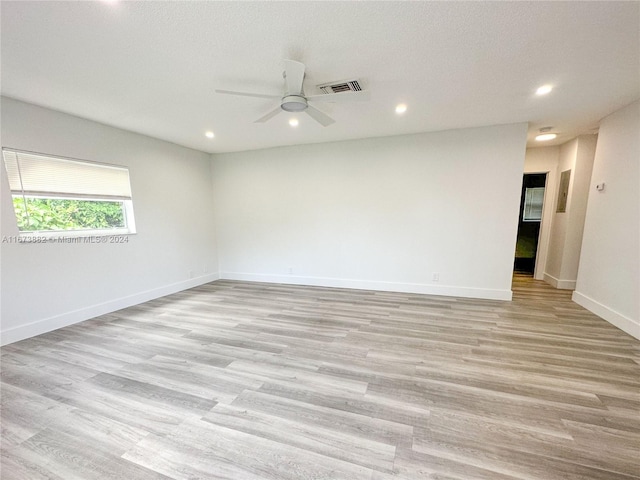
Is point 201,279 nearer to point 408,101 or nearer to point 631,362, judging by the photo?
point 408,101

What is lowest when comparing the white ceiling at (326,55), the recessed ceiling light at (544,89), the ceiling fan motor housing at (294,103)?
the ceiling fan motor housing at (294,103)

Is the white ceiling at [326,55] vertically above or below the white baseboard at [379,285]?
above

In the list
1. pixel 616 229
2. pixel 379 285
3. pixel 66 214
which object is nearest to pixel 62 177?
pixel 66 214

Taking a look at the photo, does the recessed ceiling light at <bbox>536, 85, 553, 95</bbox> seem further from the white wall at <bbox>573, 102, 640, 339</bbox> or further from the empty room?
the white wall at <bbox>573, 102, 640, 339</bbox>

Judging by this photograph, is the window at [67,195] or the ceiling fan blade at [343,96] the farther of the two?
the window at [67,195]

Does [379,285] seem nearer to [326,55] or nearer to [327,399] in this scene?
[327,399]

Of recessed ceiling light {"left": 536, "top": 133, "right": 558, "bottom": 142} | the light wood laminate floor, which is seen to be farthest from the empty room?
recessed ceiling light {"left": 536, "top": 133, "right": 558, "bottom": 142}

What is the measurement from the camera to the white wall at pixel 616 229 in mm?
2824

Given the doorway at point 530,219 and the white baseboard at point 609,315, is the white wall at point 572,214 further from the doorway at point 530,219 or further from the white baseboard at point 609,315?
the white baseboard at point 609,315

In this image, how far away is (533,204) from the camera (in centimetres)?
542

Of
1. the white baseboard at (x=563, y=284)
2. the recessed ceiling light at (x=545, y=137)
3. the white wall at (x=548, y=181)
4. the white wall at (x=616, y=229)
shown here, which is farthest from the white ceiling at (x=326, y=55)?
the white baseboard at (x=563, y=284)

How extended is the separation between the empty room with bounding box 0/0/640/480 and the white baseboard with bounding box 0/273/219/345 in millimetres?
23

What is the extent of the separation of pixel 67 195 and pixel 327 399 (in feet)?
12.8

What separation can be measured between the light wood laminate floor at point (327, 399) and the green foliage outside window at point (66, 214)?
4.27ft
